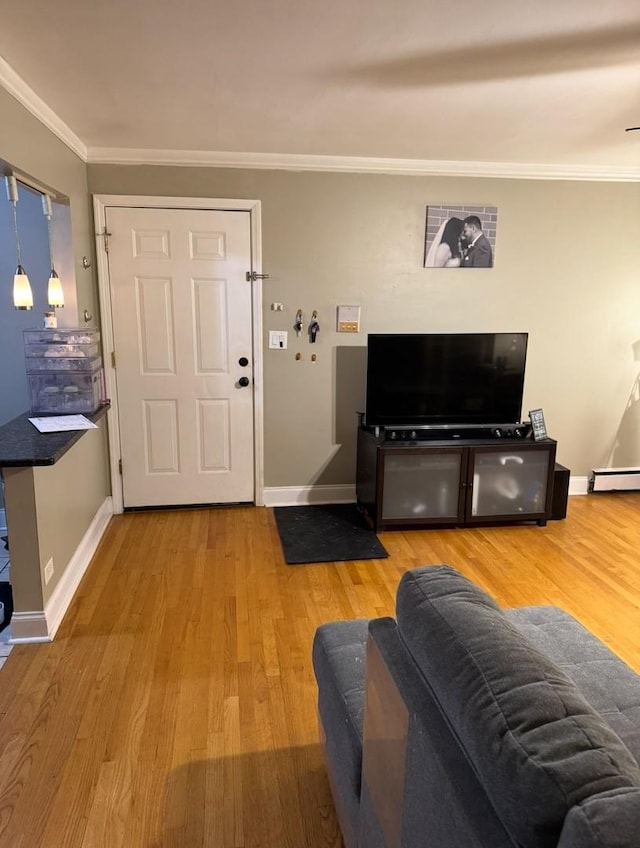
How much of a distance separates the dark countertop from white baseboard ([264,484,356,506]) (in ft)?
5.89

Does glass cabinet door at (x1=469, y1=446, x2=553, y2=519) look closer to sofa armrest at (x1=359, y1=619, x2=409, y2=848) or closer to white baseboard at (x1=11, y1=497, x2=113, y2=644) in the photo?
white baseboard at (x1=11, y1=497, x2=113, y2=644)


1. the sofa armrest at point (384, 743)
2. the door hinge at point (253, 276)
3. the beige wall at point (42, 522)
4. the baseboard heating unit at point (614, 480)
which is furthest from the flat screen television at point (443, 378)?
the sofa armrest at point (384, 743)

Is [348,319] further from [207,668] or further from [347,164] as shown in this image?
[207,668]

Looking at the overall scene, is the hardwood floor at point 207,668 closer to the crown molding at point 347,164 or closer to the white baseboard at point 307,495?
the white baseboard at point 307,495

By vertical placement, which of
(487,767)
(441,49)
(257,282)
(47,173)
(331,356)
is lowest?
(487,767)

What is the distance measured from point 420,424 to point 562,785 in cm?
324

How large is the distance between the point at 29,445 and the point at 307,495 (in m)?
2.22

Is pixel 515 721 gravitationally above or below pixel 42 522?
above

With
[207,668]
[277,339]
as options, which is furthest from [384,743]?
[277,339]

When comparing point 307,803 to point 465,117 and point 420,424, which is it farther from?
point 465,117

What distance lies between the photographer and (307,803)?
1.77 meters

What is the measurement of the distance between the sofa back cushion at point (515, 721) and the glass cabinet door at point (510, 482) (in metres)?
2.82

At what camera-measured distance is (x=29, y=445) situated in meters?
2.39

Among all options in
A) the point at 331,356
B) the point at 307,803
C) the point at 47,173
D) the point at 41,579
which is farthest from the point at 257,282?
the point at 307,803
